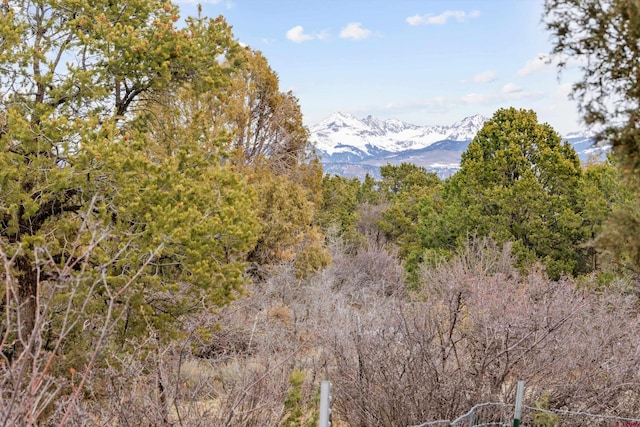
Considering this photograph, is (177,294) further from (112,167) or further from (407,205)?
(407,205)

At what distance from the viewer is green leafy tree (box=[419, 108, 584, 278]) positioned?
1702cm

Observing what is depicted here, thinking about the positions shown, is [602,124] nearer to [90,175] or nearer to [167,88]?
[90,175]

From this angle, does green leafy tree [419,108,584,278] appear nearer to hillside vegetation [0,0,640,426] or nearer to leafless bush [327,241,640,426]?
hillside vegetation [0,0,640,426]

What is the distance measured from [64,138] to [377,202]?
33.3 meters

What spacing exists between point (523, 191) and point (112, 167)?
45.9 ft

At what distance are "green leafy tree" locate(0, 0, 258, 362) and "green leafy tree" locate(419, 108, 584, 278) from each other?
1056cm

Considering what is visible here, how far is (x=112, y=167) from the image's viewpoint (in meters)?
6.64

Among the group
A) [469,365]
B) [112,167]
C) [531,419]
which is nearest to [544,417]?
[531,419]

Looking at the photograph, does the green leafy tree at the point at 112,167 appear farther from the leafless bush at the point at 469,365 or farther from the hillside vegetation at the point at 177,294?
the leafless bush at the point at 469,365

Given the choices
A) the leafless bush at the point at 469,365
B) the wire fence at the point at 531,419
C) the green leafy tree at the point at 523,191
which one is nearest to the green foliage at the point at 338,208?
the green leafy tree at the point at 523,191

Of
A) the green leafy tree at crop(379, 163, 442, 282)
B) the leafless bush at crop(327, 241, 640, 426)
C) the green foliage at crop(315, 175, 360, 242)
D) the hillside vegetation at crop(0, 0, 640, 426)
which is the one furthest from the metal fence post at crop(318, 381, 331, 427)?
the green foliage at crop(315, 175, 360, 242)

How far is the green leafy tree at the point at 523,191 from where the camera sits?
1702 cm

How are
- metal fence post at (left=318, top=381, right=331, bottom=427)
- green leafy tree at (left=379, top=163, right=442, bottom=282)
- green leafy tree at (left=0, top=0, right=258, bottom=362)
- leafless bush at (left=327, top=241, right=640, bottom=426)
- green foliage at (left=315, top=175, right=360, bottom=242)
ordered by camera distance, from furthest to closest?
green foliage at (left=315, top=175, right=360, bottom=242)
green leafy tree at (left=379, top=163, right=442, bottom=282)
green leafy tree at (left=0, top=0, right=258, bottom=362)
leafless bush at (left=327, top=241, right=640, bottom=426)
metal fence post at (left=318, top=381, right=331, bottom=427)

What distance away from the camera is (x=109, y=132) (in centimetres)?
668
